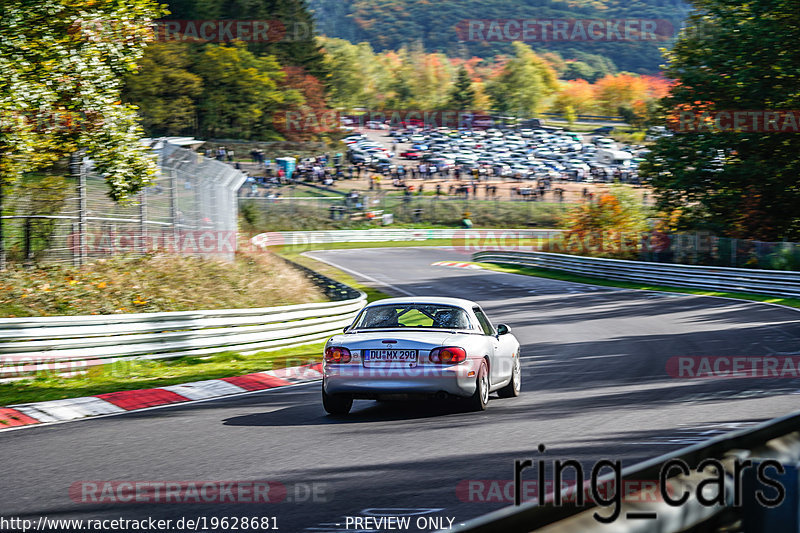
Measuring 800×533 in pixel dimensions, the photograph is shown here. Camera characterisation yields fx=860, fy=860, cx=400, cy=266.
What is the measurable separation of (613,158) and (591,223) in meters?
69.4

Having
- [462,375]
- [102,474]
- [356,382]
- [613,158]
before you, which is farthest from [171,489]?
[613,158]

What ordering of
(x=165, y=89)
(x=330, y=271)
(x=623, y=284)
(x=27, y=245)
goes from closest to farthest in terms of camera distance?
(x=27, y=245) → (x=623, y=284) → (x=330, y=271) → (x=165, y=89)

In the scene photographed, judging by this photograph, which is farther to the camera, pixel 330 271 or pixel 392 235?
pixel 392 235

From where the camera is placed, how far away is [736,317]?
21047 millimetres

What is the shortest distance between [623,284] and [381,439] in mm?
26658

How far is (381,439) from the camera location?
797cm

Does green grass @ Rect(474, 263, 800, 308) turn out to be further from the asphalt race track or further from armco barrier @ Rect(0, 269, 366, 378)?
armco barrier @ Rect(0, 269, 366, 378)

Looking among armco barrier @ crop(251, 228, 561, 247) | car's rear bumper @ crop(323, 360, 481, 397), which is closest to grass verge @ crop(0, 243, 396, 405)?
car's rear bumper @ crop(323, 360, 481, 397)

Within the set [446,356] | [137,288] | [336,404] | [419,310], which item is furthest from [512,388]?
[137,288]

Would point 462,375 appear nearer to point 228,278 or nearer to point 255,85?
point 228,278

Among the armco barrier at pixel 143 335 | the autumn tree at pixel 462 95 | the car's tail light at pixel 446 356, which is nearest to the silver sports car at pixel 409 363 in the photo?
the car's tail light at pixel 446 356

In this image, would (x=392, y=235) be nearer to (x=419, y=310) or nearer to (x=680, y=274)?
(x=680, y=274)

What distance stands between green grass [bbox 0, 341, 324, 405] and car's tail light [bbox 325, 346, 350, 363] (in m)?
4.10

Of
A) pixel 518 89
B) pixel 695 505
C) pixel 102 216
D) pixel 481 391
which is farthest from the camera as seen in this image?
pixel 518 89
